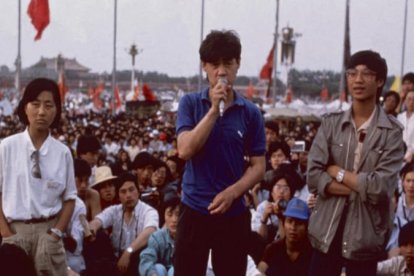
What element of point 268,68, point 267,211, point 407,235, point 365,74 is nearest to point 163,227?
point 267,211

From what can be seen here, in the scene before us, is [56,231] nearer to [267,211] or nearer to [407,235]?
[407,235]

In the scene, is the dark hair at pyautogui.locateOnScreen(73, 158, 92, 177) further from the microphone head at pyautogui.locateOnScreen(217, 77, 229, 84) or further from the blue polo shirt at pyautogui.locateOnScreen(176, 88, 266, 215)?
the microphone head at pyautogui.locateOnScreen(217, 77, 229, 84)

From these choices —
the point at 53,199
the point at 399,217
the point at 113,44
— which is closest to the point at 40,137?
the point at 53,199

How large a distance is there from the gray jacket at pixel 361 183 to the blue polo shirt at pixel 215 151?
512mm

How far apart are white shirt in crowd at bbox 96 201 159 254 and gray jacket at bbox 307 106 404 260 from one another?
8.38 feet

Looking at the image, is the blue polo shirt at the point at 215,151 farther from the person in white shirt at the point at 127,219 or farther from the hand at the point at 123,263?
the person in white shirt at the point at 127,219

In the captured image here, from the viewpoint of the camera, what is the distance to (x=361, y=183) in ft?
11.4

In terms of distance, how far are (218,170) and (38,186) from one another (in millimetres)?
1273

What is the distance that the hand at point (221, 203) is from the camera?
3.14 metres

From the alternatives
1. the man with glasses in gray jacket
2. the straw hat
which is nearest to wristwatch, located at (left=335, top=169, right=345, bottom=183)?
the man with glasses in gray jacket

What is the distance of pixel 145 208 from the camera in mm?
6109

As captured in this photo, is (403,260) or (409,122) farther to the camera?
(409,122)

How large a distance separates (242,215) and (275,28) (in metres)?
26.6

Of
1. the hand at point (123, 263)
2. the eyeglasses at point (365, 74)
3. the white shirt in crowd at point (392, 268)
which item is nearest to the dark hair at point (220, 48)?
the eyeglasses at point (365, 74)
